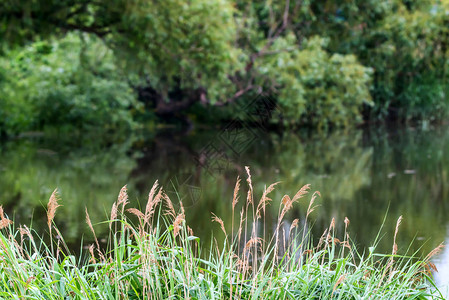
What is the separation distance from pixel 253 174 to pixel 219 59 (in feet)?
14.2

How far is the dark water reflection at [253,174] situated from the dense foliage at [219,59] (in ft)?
5.28

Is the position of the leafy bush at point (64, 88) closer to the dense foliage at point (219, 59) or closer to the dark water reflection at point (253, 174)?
the dense foliage at point (219, 59)

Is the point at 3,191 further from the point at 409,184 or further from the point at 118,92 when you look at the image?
the point at 118,92

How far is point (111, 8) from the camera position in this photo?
11805 mm

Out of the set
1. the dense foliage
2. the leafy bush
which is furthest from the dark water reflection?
the dense foliage

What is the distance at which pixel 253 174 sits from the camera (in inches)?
328

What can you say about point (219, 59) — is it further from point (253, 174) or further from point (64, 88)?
point (64, 88)

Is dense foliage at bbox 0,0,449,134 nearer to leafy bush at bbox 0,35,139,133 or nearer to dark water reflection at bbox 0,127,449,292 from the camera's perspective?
leafy bush at bbox 0,35,139,133

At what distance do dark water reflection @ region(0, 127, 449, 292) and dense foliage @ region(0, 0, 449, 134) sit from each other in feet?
5.28

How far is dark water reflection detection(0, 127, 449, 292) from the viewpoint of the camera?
5.51m

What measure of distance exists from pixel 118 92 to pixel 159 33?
202 inches

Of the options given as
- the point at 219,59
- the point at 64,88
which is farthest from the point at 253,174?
the point at 64,88

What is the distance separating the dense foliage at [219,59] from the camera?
11.9 metres

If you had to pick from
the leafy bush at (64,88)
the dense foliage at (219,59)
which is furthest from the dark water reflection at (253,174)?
the dense foliage at (219,59)
